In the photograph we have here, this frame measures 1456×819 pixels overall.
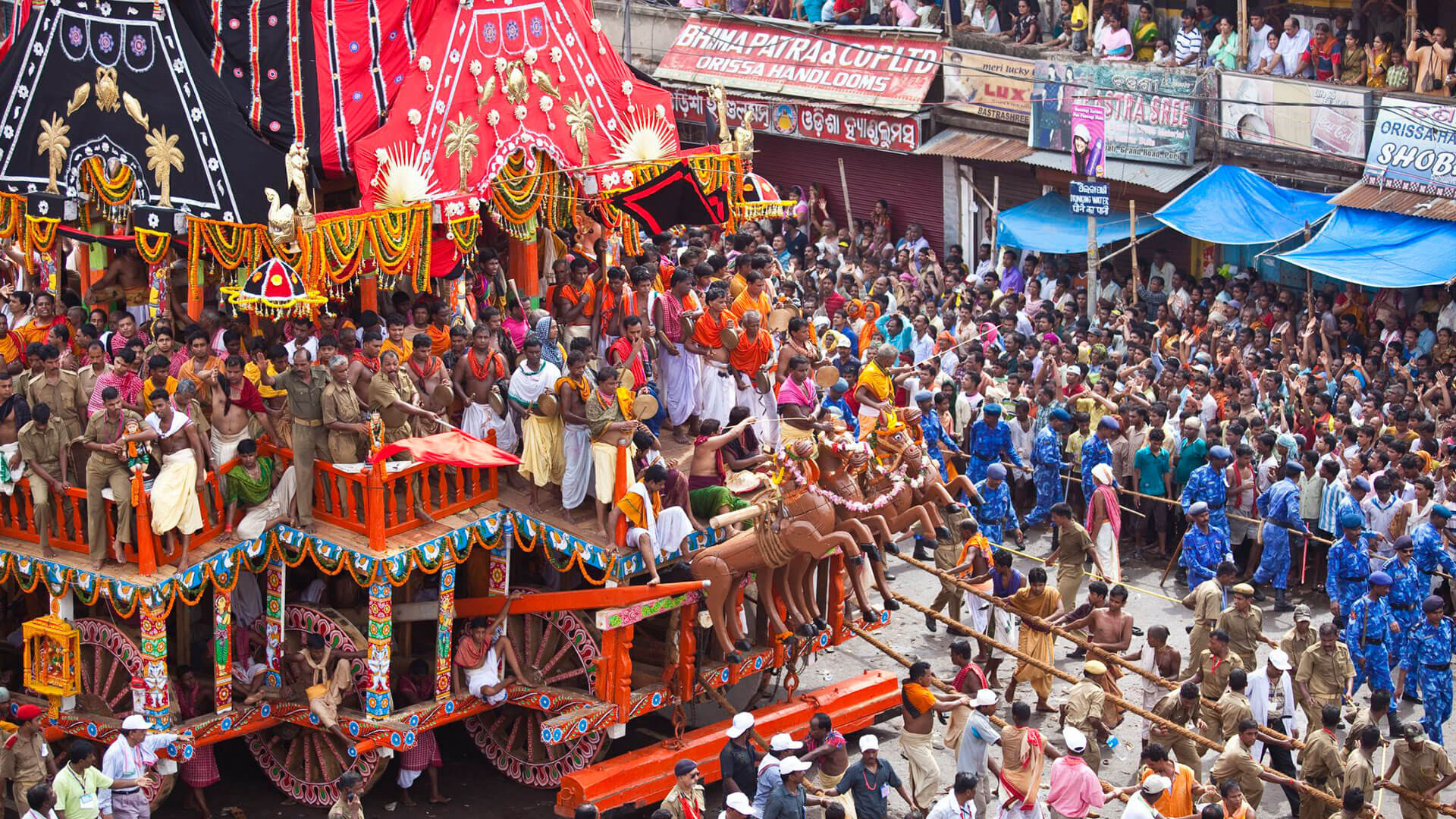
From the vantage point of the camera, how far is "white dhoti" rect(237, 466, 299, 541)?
48.7 ft

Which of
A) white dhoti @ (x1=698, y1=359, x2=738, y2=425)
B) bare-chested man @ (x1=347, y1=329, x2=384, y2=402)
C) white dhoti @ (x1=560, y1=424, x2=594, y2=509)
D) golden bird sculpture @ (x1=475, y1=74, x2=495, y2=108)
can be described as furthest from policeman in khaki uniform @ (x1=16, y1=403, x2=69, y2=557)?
white dhoti @ (x1=698, y1=359, x2=738, y2=425)

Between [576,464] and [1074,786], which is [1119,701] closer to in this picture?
[1074,786]

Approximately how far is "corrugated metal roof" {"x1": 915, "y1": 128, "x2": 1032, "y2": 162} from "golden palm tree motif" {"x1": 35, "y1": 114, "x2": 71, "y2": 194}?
15.8m

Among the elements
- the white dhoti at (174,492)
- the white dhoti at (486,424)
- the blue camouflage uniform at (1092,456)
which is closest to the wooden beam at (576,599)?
the white dhoti at (486,424)

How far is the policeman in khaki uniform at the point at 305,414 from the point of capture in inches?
577

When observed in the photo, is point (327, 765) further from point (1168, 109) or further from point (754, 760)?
point (1168, 109)

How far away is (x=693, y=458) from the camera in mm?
15945

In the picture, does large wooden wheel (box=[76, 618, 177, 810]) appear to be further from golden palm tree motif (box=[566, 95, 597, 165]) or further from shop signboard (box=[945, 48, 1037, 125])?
shop signboard (box=[945, 48, 1037, 125])

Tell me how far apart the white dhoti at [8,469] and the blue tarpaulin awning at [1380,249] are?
14571 millimetres

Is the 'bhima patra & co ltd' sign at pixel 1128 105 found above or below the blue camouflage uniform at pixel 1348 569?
above

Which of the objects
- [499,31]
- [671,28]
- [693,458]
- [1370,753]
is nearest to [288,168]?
[499,31]

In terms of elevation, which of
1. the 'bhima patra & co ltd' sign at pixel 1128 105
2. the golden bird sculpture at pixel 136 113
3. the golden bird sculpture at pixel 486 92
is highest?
the golden bird sculpture at pixel 486 92

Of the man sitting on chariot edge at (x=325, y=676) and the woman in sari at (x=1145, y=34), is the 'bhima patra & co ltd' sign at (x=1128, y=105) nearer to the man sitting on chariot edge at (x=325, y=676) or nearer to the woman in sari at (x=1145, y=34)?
the woman in sari at (x=1145, y=34)

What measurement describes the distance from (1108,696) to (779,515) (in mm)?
2939
